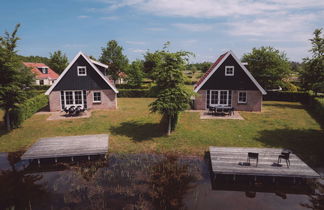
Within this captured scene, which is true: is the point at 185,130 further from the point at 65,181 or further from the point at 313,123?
the point at 313,123

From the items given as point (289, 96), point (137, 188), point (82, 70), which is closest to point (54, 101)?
point (82, 70)

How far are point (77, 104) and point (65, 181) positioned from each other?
56.4ft

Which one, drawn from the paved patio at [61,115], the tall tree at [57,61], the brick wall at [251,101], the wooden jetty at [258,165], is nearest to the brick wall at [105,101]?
the paved patio at [61,115]

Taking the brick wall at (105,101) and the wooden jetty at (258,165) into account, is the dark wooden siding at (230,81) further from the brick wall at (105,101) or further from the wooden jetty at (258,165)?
the wooden jetty at (258,165)

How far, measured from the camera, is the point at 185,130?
62.0 feet

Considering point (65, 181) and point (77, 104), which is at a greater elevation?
point (77, 104)

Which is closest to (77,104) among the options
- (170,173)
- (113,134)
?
(113,134)

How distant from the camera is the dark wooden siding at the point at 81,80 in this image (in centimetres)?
2633

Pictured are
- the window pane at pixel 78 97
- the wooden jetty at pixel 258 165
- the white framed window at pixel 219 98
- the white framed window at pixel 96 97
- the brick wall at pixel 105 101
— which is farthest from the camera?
the white framed window at pixel 96 97

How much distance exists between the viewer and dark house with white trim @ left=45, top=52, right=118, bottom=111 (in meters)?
26.3

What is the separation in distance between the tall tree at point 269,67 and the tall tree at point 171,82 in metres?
24.5

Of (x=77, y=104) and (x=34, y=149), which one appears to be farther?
(x=77, y=104)

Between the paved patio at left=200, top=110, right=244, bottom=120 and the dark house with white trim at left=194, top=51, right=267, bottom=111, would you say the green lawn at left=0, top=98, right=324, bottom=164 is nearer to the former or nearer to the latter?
the paved patio at left=200, top=110, right=244, bottom=120

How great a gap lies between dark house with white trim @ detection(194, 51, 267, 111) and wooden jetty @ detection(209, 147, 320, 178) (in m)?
12.0
